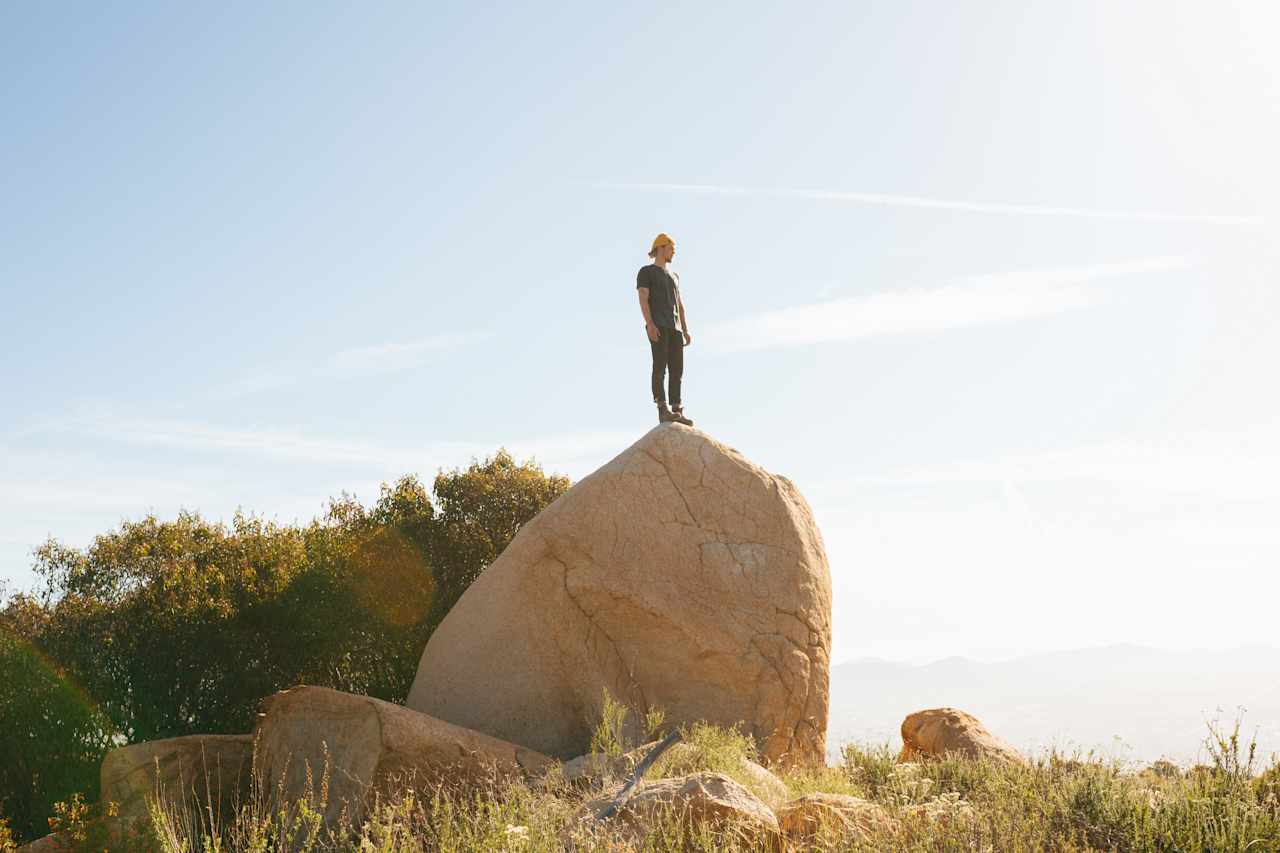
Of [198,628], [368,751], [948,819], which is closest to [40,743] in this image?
[198,628]

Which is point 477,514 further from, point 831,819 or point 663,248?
point 831,819

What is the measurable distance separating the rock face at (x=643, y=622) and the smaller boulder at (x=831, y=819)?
12.4ft

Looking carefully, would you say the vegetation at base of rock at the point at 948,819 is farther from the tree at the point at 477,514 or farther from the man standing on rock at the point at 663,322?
the tree at the point at 477,514

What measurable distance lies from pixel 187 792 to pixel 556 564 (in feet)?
14.6

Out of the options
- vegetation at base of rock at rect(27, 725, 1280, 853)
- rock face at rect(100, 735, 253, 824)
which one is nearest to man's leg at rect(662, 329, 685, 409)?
vegetation at base of rock at rect(27, 725, 1280, 853)

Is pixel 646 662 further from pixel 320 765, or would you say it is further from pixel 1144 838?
pixel 1144 838

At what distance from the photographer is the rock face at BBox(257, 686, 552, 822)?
370 inches

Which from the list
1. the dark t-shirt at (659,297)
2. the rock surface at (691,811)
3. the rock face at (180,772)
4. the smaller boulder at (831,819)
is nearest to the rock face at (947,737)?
the smaller boulder at (831,819)

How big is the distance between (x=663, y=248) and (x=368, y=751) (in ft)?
23.8

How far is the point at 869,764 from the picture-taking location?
467 inches

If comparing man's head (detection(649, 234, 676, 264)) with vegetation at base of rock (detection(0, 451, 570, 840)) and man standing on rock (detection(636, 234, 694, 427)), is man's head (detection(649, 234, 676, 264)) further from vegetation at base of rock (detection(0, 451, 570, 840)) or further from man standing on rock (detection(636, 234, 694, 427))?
vegetation at base of rock (detection(0, 451, 570, 840))

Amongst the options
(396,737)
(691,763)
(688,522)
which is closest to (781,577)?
(688,522)

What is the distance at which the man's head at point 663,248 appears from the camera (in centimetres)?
1340

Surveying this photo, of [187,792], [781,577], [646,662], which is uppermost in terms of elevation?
[781,577]
